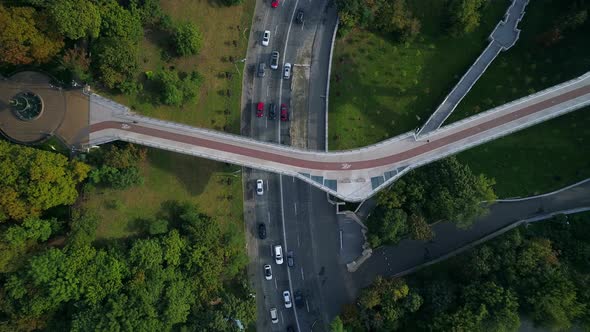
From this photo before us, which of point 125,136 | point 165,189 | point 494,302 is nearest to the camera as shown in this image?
point 494,302

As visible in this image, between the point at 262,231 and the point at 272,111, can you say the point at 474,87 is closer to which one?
the point at 272,111

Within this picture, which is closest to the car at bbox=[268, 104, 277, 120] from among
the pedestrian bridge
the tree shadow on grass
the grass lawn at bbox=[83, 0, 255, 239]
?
the grass lawn at bbox=[83, 0, 255, 239]

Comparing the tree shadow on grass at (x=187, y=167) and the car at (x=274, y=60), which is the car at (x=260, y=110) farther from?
the tree shadow on grass at (x=187, y=167)

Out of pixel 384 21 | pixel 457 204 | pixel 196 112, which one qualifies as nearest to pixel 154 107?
pixel 196 112

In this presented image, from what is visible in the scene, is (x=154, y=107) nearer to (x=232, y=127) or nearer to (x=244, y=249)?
(x=232, y=127)

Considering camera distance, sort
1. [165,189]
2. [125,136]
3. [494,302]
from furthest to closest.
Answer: [165,189], [125,136], [494,302]

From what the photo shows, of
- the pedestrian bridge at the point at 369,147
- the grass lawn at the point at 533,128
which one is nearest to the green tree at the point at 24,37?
the pedestrian bridge at the point at 369,147
